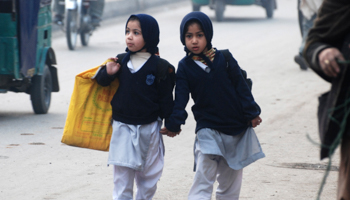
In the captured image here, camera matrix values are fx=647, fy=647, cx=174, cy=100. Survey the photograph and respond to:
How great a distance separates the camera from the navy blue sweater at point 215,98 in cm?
389

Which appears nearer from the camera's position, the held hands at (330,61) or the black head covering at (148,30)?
the held hands at (330,61)

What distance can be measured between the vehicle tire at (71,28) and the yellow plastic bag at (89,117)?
31.3 feet

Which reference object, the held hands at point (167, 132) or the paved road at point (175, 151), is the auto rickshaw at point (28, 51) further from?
the held hands at point (167, 132)

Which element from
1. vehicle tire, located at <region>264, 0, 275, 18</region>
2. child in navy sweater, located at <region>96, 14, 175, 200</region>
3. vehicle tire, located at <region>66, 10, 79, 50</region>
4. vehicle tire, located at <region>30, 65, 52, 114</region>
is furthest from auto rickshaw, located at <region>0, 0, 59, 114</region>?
vehicle tire, located at <region>264, 0, 275, 18</region>

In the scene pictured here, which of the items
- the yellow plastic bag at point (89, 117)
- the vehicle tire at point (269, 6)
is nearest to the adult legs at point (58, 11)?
the vehicle tire at point (269, 6)

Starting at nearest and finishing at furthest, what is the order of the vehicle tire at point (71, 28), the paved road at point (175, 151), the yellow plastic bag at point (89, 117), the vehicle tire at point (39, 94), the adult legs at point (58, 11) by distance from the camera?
the yellow plastic bag at point (89, 117)
the paved road at point (175, 151)
the vehicle tire at point (39, 94)
the vehicle tire at point (71, 28)
the adult legs at point (58, 11)

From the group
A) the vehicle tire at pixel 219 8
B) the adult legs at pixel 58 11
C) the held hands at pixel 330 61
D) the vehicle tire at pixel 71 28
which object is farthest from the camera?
the vehicle tire at pixel 219 8

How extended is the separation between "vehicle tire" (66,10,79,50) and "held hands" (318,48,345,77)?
11334 millimetres

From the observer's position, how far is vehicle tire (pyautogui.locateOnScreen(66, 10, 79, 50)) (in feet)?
44.4

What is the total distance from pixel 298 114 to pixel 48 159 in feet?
11.6

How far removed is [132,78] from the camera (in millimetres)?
3982

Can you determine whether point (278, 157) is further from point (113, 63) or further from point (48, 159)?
point (113, 63)

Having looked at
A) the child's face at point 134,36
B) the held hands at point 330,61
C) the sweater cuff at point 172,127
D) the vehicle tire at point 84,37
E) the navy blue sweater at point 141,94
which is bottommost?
the vehicle tire at point 84,37

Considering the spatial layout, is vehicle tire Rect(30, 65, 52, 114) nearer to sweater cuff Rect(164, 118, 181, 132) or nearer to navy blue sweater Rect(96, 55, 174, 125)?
navy blue sweater Rect(96, 55, 174, 125)
